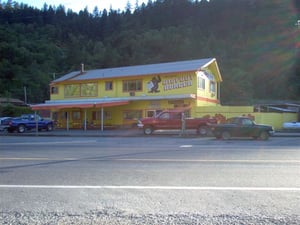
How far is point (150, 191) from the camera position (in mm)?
8094

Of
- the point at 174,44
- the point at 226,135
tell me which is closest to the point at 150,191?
the point at 226,135

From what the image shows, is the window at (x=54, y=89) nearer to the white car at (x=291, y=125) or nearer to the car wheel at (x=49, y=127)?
the car wheel at (x=49, y=127)

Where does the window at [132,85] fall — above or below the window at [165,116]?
above

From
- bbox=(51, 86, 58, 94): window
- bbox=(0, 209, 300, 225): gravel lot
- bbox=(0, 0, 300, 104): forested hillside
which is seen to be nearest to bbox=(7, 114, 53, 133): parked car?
bbox=(51, 86, 58, 94): window

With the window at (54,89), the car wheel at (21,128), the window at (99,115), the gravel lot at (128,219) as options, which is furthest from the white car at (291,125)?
the gravel lot at (128,219)

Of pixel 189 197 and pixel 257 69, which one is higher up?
pixel 257 69

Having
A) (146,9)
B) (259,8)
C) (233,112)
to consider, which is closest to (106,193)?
(233,112)

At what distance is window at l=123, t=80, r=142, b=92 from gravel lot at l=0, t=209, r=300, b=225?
39.1 m

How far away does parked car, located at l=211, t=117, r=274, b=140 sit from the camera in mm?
26312

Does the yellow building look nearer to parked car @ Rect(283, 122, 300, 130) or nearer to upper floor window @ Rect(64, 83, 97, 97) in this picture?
upper floor window @ Rect(64, 83, 97, 97)

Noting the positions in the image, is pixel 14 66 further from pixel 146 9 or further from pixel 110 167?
pixel 110 167

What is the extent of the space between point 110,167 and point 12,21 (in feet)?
293

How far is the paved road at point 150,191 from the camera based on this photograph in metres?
6.27

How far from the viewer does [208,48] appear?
87.1 metres
